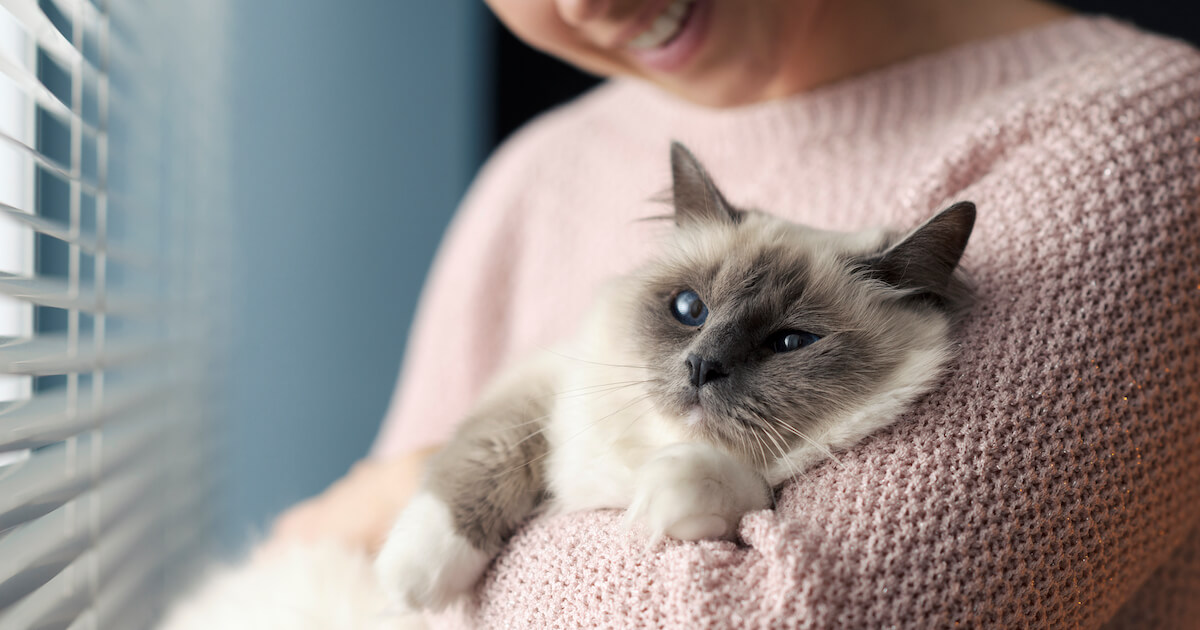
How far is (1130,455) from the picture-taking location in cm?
83

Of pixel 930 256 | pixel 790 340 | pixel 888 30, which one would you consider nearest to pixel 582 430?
pixel 790 340

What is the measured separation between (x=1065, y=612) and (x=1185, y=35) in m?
1.77

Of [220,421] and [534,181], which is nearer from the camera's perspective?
[534,181]

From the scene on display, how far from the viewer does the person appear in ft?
2.40

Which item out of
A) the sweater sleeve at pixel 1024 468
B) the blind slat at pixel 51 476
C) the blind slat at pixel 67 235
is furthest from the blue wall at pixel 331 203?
the sweater sleeve at pixel 1024 468

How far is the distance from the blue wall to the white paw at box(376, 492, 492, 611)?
1.80 m

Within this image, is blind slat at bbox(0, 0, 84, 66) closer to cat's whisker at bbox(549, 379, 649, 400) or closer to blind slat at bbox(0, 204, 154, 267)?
blind slat at bbox(0, 204, 154, 267)

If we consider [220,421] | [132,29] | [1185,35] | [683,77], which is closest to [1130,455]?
[683,77]

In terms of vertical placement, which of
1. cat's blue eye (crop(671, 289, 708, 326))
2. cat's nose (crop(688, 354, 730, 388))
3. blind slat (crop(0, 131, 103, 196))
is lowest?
cat's nose (crop(688, 354, 730, 388))

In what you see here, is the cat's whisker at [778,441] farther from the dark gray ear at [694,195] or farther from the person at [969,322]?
the dark gray ear at [694,195]

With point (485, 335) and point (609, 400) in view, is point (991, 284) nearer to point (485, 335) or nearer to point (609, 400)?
point (609, 400)

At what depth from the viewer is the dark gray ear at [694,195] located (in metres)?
1.05

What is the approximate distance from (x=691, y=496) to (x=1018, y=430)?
0.35m

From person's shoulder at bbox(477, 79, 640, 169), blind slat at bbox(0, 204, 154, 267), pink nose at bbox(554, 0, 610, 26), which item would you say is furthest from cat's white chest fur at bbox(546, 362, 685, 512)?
person's shoulder at bbox(477, 79, 640, 169)
